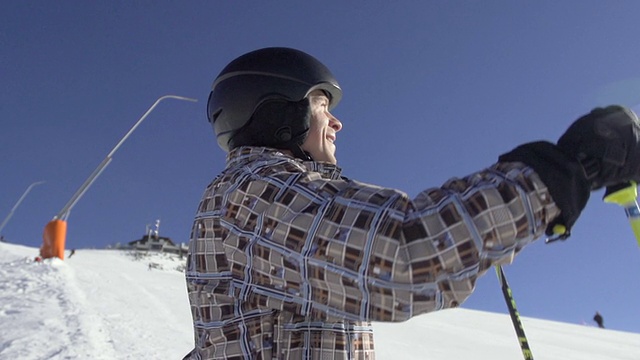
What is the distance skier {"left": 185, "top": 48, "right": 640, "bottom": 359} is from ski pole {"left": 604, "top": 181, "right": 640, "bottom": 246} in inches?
3.3

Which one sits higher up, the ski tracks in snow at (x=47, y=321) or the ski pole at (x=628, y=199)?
the ski tracks in snow at (x=47, y=321)

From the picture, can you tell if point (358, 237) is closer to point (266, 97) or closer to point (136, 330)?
point (266, 97)

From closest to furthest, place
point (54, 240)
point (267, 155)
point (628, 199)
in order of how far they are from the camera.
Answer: point (628, 199) < point (267, 155) < point (54, 240)

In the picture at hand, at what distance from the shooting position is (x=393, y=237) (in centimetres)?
112

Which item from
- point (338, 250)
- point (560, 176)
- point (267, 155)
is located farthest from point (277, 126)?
point (560, 176)

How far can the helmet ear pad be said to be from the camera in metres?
1.78

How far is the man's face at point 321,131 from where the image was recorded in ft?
6.27

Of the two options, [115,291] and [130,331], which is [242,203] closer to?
[130,331]

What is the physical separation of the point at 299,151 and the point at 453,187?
2.50 ft

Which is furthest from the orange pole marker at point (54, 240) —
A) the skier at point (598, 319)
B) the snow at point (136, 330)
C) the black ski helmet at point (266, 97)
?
the skier at point (598, 319)

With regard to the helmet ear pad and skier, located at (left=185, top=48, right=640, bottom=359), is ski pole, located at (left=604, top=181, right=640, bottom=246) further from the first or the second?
the helmet ear pad

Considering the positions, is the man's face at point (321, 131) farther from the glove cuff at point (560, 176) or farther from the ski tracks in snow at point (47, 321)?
the ski tracks in snow at point (47, 321)

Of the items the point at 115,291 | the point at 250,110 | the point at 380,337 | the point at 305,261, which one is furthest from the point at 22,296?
the point at 305,261

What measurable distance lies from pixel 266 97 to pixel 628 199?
1207mm
